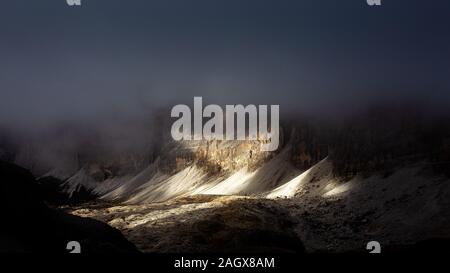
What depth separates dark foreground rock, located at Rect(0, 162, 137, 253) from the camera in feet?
40.2

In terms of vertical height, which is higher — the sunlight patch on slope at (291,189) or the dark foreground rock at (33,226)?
the sunlight patch on slope at (291,189)

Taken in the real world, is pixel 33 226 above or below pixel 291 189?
below

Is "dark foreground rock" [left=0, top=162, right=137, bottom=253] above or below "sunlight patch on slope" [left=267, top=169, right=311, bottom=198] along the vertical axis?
below

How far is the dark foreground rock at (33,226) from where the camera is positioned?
12258mm

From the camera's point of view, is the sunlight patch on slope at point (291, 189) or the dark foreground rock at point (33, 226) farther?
the sunlight patch on slope at point (291, 189)

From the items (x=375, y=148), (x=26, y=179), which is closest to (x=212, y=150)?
(x=375, y=148)

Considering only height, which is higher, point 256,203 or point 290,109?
point 290,109

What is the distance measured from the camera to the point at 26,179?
1480 centimetres

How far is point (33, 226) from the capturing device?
13016 mm

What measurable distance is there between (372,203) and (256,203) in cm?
1041

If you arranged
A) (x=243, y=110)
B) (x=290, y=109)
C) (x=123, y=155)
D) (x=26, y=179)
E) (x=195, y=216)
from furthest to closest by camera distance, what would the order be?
(x=123, y=155) < (x=243, y=110) < (x=290, y=109) < (x=195, y=216) < (x=26, y=179)

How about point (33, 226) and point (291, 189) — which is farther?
point (291, 189)

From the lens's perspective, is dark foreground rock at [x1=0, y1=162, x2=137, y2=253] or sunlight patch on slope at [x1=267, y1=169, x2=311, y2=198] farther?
sunlight patch on slope at [x1=267, y1=169, x2=311, y2=198]
